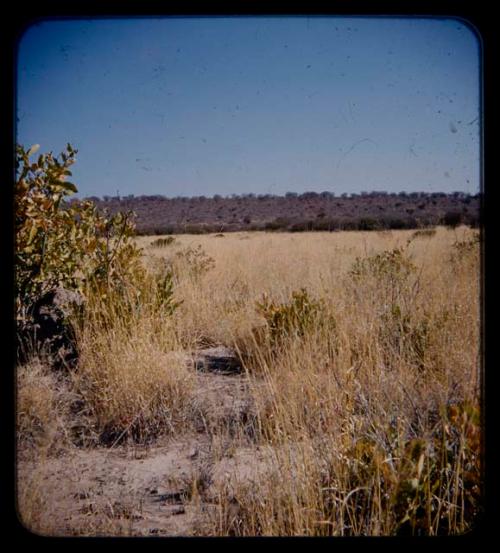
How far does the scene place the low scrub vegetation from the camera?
1.98 meters

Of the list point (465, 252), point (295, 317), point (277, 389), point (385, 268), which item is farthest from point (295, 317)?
point (465, 252)

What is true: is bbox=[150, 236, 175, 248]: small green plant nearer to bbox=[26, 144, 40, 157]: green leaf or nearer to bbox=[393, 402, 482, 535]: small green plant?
bbox=[26, 144, 40, 157]: green leaf

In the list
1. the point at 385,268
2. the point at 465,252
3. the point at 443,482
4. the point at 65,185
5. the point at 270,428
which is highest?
the point at 65,185

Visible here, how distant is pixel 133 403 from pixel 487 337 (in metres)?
2.16

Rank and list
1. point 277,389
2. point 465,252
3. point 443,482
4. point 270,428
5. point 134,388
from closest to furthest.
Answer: point 443,482 → point 270,428 → point 277,389 → point 134,388 → point 465,252

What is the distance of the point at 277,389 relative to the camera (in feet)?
9.21

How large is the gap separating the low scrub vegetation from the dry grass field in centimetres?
1

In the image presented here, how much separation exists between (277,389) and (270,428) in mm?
470

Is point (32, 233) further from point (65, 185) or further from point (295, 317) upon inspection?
point (295, 317)

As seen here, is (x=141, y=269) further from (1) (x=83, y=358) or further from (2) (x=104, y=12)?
(2) (x=104, y=12)

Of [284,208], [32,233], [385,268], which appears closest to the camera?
[32,233]

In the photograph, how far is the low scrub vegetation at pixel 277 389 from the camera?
6.50ft

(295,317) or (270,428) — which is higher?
(295,317)

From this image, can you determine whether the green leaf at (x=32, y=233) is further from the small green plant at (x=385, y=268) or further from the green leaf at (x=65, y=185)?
the small green plant at (x=385, y=268)
